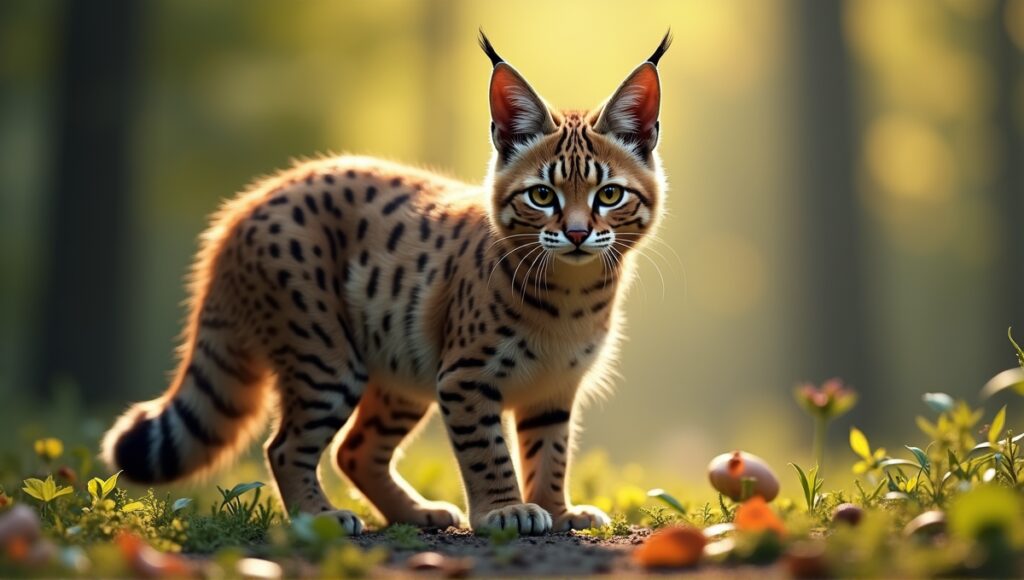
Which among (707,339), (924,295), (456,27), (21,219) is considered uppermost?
(456,27)

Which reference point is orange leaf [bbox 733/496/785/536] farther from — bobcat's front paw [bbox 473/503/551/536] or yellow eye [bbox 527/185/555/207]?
yellow eye [bbox 527/185/555/207]

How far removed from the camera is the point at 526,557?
407cm

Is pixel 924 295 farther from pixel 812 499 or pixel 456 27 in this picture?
pixel 812 499

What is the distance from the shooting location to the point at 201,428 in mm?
5898

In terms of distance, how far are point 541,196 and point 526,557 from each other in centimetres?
175

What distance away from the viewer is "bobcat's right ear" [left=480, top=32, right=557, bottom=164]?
17.8 feet

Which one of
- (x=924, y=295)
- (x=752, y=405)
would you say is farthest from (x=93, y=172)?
(x=924, y=295)

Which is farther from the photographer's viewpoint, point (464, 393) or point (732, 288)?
point (732, 288)

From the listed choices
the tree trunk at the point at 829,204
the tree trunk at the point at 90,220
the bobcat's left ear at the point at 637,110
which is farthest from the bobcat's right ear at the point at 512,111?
the tree trunk at the point at 829,204

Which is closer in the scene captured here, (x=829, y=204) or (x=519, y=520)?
(x=519, y=520)

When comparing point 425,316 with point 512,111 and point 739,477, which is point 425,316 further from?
point 739,477

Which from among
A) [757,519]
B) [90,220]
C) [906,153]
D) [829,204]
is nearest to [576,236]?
[757,519]

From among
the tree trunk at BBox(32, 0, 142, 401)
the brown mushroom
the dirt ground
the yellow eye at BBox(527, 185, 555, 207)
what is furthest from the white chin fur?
the tree trunk at BBox(32, 0, 142, 401)

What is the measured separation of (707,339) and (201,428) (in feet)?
93.0
